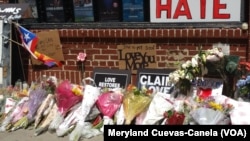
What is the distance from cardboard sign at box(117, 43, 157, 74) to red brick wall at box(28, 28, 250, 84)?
0.07 m

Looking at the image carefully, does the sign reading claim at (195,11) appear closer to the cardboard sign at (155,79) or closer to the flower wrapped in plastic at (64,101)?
the cardboard sign at (155,79)

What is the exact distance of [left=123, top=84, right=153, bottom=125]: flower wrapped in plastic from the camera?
5.21 metres

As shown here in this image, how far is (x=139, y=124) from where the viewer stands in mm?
5070

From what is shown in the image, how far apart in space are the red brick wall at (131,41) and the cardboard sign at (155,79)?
0.73 feet

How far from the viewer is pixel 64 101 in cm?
576

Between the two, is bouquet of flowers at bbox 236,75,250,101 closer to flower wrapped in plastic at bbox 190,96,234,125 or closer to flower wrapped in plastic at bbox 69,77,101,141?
flower wrapped in plastic at bbox 190,96,234,125

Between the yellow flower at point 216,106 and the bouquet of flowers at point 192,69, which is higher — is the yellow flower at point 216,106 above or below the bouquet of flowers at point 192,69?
below

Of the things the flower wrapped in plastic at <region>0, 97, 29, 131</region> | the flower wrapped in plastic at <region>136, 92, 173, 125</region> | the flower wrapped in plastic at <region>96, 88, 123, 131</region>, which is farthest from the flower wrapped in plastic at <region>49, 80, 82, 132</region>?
the flower wrapped in plastic at <region>136, 92, 173, 125</region>

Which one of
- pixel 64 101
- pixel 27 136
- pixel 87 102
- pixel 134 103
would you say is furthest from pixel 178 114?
pixel 27 136

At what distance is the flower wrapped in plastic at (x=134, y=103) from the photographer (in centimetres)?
521

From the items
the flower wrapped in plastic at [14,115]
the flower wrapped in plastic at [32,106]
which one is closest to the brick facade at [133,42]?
the flower wrapped in plastic at [32,106]

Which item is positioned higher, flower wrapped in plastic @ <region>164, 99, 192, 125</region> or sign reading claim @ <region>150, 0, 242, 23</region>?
sign reading claim @ <region>150, 0, 242, 23</region>

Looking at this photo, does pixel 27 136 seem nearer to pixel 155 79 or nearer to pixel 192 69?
pixel 155 79

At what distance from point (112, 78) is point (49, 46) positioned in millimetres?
1203
